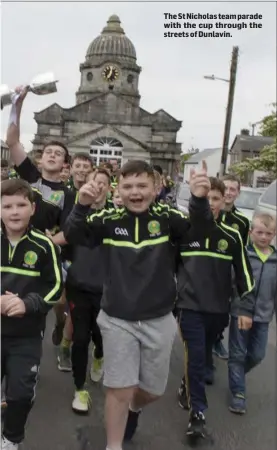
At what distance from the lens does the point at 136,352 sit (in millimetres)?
3387

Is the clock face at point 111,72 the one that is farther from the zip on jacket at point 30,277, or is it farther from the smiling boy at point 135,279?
the zip on jacket at point 30,277

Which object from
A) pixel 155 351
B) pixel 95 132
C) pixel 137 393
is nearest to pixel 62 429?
pixel 137 393

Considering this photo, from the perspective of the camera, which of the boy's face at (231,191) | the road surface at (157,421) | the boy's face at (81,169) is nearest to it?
the road surface at (157,421)

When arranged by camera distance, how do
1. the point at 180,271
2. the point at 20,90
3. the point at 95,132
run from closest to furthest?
the point at 20,90
the point at 180,271
the point at 95,132

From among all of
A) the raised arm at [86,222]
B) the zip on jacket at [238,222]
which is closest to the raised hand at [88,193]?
the raised arm at [86,222]

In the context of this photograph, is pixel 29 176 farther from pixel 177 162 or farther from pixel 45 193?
pixel 177 162

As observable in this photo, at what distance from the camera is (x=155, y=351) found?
3.40 metres

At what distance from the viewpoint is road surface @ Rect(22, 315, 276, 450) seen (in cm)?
378

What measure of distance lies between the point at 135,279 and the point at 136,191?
52 cm

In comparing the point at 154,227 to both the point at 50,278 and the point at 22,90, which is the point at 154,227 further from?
the point at 22,90

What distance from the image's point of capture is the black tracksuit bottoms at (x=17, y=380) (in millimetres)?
3201

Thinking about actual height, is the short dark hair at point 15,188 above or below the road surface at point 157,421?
above

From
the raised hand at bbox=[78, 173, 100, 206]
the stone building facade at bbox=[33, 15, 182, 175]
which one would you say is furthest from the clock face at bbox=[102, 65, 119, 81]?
the raised hand at bbox=[78, 173, 100, 206]

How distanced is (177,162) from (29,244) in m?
58.5
